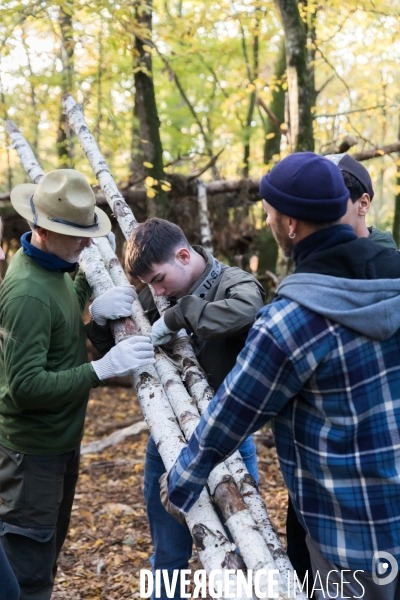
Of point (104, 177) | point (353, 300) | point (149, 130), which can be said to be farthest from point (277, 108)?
point (353, 300)

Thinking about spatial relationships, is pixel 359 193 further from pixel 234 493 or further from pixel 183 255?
pixel 234 493

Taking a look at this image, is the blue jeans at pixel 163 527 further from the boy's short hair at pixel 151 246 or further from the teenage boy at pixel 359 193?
the teenage boy at pixel 359 193

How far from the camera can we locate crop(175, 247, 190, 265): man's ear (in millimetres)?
2938

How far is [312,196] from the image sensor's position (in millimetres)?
1795

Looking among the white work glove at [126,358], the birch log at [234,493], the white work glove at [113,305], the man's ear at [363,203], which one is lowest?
the birch log at [234,493]

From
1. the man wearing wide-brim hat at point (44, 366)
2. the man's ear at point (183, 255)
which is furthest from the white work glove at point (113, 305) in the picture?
the man's ear at point (183, 255)

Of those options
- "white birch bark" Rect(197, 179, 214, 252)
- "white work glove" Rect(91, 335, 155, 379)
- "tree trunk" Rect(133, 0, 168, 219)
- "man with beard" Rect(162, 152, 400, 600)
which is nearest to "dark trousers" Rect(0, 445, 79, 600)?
"white work glove" Rect(91, 335, 155, 379)

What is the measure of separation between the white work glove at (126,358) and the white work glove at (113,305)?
29 centimetres

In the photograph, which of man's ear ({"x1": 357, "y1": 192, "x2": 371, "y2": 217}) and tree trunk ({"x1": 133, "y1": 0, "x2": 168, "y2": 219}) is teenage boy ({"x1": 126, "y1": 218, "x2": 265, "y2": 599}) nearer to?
man's ear ({"x1": 357, "y1": 192, "x2": 371, "y2": 217})

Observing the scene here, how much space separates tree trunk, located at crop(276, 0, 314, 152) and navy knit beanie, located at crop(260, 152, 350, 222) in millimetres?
3938

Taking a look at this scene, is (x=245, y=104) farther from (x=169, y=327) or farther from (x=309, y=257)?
(x=309, y=257)

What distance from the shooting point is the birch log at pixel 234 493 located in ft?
6.53

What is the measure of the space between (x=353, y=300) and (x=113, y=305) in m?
1.72

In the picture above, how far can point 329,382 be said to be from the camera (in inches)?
67.9
